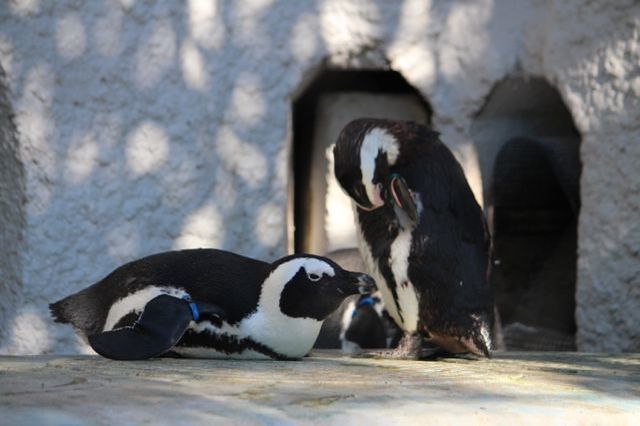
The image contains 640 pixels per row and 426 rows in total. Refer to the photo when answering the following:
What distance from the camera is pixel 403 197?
2861 millimetres

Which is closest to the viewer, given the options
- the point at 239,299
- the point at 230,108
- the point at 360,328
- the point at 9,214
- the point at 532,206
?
the point at 239,299

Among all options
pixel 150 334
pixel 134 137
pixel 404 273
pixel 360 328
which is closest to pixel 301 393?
pixel 150 334

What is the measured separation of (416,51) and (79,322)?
201cm

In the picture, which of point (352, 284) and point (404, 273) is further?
point (404, 273)

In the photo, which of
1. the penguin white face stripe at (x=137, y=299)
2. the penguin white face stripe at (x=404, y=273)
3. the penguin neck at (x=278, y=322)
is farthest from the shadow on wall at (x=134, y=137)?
the penguin neck at (x=278, y=322)

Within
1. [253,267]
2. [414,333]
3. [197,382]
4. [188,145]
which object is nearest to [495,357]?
[414,333]

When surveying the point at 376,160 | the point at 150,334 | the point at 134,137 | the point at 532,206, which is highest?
the point at 134,137

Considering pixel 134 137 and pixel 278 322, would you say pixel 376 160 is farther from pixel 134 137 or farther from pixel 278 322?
pixel 134 137

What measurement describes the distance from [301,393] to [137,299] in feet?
2.43

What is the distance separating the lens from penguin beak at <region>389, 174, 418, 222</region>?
2.86 metres

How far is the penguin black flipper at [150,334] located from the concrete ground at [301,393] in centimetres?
3

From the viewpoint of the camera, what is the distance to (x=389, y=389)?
2064 mm

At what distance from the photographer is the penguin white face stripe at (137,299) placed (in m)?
2.57

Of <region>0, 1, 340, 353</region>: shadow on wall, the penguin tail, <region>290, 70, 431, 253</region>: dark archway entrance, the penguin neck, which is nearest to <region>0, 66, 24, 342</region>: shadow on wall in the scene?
<region>0, 1, 340, 353</region>: shadow on wall
